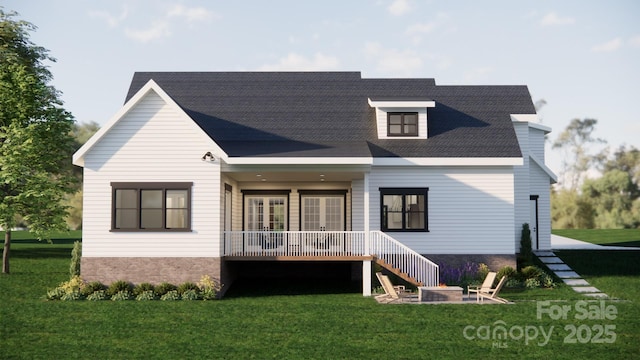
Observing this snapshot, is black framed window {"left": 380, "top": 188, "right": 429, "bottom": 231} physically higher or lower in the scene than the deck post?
higher

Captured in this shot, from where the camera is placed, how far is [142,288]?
23.2 meters

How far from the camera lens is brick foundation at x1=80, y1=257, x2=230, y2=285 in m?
23.6

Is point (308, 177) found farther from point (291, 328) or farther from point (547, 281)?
point (291, 328)

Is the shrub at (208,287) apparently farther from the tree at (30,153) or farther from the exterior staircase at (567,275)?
the exterior staircase at (567,275)

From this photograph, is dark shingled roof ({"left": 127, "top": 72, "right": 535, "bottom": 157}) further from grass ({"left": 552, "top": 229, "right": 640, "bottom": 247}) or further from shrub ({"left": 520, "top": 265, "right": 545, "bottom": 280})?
grass ({"left": 552, "top": 229, "right": 640, "bottom": 247})

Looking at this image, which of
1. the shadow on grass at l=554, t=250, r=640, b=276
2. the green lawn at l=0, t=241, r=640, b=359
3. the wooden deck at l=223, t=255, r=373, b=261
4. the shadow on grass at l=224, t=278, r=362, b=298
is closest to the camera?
the green lawn at l=0, t=241, r=640, b=359

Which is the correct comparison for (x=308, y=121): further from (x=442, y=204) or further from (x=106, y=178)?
(x=106, y=178)

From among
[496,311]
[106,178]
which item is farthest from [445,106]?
[106,178]

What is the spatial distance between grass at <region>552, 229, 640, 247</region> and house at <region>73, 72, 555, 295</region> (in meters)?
10.5

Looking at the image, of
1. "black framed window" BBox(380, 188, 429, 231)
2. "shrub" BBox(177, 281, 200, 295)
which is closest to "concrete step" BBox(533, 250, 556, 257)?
"black framed window" BBox(380, 188, 429, 231)

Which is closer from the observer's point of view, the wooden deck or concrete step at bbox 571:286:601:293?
the wooden deck

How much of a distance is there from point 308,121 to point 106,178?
27.7 ft

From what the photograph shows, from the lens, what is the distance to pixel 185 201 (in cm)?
2403

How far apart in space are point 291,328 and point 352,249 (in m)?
7.30
